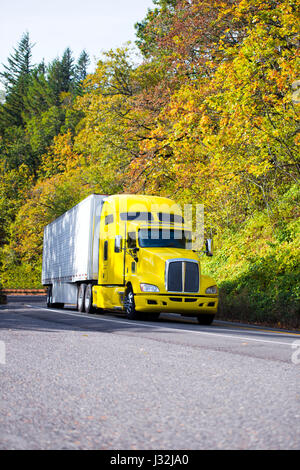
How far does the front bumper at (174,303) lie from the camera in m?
15.4

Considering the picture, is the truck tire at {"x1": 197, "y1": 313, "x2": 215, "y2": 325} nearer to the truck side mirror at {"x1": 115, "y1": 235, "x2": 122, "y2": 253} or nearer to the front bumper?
the front bumper

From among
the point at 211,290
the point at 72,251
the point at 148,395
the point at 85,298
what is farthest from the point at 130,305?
the point at 148,395

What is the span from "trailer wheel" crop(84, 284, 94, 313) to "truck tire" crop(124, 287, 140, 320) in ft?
11.2

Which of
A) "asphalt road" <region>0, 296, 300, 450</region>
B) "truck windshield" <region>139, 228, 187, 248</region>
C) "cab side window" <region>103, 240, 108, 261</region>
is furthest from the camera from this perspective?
"cab side window" <region>103, 240, 108, 261</region>

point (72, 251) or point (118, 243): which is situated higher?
point (72, 251)

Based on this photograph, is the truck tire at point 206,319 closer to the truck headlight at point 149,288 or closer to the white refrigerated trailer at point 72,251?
the truck headlight at point 149,288

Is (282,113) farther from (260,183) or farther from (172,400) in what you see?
(172,400)

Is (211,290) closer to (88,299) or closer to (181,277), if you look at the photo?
(181,277)

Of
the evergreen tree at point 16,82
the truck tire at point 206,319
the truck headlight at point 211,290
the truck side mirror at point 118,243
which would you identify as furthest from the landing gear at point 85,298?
the evergreen tree at point 16,82

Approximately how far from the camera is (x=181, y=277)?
1563 centimetres

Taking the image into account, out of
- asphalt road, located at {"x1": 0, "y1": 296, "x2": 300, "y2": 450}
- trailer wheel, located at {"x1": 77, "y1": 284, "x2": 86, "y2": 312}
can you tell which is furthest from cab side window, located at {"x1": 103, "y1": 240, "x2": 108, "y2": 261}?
asphalt road, located at {"x1": 0, "y1": 296, "x2": 300, "y2": 450}

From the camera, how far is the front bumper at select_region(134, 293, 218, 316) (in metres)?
15.4

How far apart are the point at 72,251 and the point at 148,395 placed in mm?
17572

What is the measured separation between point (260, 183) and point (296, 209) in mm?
2729
